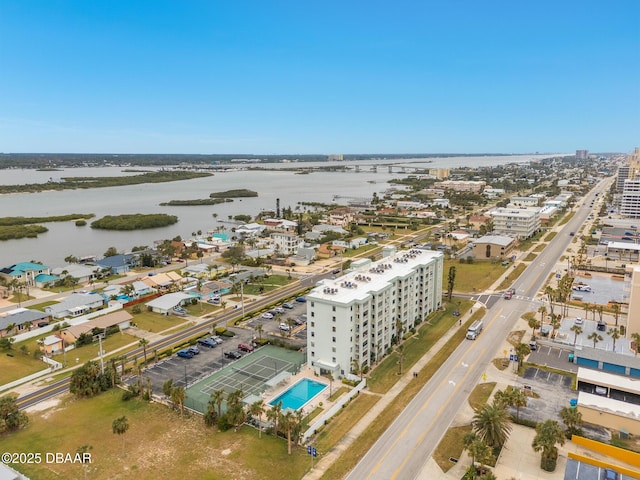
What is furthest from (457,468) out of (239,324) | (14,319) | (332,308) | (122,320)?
(14,319)

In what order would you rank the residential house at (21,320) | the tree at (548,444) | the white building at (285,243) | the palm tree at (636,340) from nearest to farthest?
1. the tree at (548,444)
2. the palm tree at (636,340)
3. the residential house at (21,320)
4. the white building at (285,243)

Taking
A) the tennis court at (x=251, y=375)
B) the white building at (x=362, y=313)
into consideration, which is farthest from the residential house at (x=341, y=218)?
the tennis court at (x=251, y=375)

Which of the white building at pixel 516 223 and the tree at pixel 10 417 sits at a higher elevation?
the white building at pixel 516 223

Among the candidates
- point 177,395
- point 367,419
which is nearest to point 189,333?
point 177,395

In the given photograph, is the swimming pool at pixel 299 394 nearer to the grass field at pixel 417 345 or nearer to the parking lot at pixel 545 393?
the grass field at pixel 417 345

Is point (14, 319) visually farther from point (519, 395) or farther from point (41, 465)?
point (519, 395)

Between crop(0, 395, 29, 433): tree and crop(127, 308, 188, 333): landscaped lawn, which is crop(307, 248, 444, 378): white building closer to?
crop(127, 308, 188, 333): landscaped lawn

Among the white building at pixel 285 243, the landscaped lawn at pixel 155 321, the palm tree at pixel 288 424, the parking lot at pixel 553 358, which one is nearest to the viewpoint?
the palm tree at pixel 288 424

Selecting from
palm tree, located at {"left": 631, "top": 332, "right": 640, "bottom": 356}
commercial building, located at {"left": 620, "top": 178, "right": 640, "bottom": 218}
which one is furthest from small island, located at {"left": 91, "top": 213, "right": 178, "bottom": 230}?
commercial building, located at {"left": 620, "top": 178, "right": 640, "bottom": 218}
